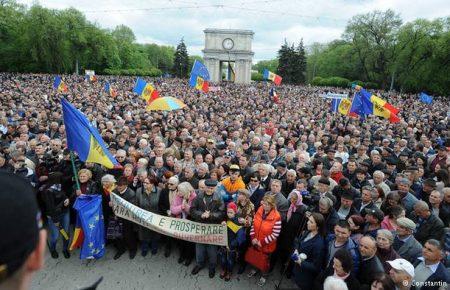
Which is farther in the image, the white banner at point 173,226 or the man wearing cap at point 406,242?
the white banner at point 173,226

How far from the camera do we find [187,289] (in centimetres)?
507

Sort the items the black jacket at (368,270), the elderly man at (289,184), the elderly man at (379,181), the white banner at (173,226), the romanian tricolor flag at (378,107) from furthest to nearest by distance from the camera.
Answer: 1. the romanian tricolor flag at (378,107)
2. the elderly man at (289,184)
3. the elderly man at (379,181)
4. the white banner at (173,226)
5. the black jacket at (368,270)

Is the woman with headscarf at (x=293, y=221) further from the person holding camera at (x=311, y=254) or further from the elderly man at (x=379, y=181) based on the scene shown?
the elderly man at (x=379, y=181)

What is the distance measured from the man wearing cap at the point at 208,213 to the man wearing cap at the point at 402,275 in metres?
2.74

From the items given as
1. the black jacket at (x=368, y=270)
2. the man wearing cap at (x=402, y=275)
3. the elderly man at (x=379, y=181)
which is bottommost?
Result: the black jacket at (x=368, y=270)

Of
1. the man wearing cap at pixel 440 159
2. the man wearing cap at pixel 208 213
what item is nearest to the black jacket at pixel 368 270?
the man wearing cap at pixel 208 213

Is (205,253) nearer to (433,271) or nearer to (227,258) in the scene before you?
(227,258)

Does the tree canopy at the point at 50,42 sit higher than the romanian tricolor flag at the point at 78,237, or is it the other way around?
the tree canopy at the point at 50,42

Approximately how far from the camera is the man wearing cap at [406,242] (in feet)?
13.6

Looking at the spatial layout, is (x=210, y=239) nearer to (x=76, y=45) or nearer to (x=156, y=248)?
(x=156, y=248)

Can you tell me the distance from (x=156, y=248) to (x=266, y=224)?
100 inches

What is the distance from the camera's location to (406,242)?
13.9 ft

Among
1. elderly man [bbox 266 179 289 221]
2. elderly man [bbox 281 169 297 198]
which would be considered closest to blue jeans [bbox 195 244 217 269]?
elderly man [bbox 266 179 289 221]

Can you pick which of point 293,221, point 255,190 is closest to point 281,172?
point 255,190
